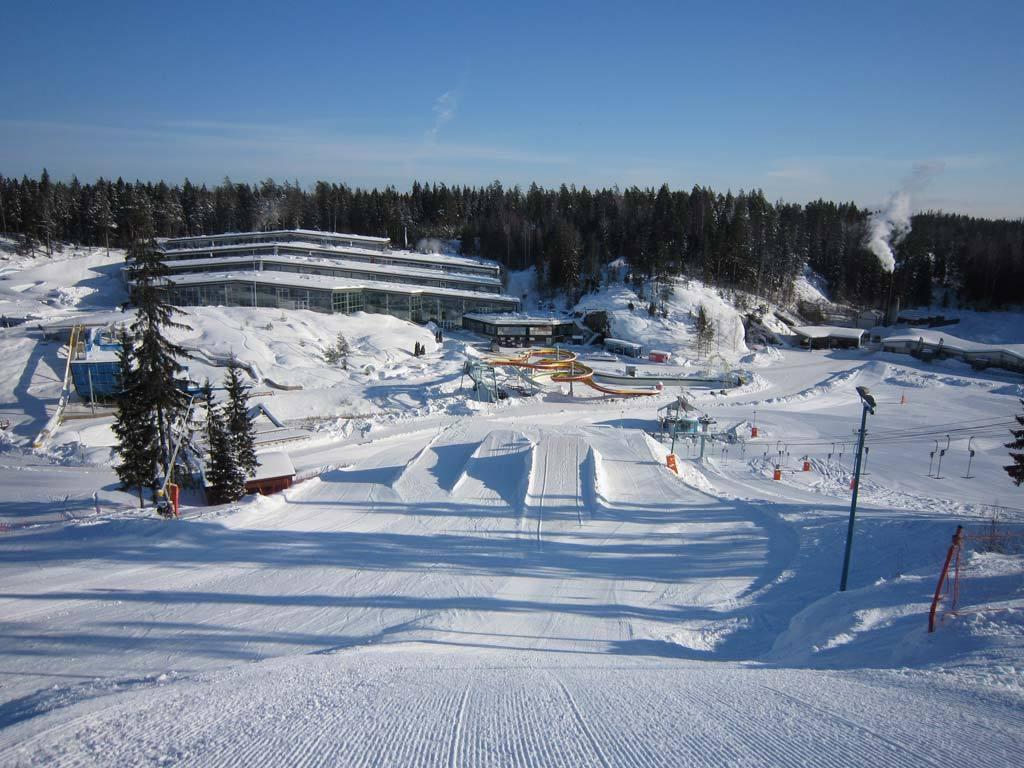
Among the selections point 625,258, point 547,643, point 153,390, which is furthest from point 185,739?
point 625,258

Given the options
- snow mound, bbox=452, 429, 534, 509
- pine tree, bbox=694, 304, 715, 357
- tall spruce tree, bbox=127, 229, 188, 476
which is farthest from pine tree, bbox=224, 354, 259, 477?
pine tree, bbox=694, 304, 715, 357

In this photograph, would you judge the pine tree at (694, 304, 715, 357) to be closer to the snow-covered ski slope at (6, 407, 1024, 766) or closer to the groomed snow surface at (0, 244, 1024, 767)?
the groomed snow surface at (0, 244, 1024, 767)

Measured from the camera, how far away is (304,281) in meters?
44.1

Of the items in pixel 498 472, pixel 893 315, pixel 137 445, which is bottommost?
pixel 498 472

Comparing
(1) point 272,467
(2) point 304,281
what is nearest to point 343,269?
(2) point 304,281

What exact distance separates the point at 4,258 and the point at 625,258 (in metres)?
62.8

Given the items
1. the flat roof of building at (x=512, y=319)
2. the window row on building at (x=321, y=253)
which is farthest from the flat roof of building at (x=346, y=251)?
the flat roof of building at (x=512, y=319)

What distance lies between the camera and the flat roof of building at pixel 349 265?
48.4m

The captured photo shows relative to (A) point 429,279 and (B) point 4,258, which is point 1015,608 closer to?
(A) point 429,279

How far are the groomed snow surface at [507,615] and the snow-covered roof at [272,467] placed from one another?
1244 millimetres

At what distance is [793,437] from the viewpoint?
26219 millimetres

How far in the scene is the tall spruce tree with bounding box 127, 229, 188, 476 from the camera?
14.4m

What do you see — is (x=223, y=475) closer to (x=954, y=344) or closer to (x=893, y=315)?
(x=954, y=344)

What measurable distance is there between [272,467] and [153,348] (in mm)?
4839
